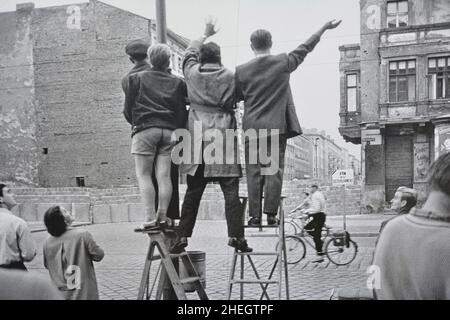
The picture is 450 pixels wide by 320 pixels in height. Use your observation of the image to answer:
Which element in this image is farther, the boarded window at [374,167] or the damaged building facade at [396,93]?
the boarded window at [374,167]

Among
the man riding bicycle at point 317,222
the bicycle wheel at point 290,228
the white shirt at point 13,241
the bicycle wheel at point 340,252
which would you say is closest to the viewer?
the white shirt at point 13,241

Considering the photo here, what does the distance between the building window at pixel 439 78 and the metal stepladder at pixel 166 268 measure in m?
1.97

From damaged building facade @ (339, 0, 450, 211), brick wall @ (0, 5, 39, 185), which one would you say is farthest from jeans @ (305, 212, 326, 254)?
brick wall @ (0, 5, 39, 185)

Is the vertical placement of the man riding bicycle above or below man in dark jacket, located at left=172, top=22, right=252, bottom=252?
below

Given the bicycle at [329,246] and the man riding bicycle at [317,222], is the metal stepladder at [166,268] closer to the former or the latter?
the bicycle at [329,246]

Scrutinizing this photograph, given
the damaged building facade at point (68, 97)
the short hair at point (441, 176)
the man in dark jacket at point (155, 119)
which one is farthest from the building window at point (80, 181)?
the short hair at point (441, 176)

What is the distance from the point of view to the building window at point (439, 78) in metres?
3.45

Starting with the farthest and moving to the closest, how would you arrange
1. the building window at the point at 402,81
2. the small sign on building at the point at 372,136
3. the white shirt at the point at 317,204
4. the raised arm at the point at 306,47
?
the white shirt at the point at 317,204 < the small sign on building at the point at 372,136 < the building window at the point at 402,81 < the raised arm at the point at 306,47

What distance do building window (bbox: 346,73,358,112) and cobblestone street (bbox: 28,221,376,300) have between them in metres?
1.36

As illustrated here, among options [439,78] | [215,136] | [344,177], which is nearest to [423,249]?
[215,136]

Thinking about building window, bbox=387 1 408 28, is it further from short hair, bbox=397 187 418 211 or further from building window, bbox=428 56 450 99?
short hair, bbox=397 187 418 211

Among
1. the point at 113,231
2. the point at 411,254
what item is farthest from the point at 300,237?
the point at 411,254

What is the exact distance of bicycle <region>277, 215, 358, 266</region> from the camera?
6402mm
